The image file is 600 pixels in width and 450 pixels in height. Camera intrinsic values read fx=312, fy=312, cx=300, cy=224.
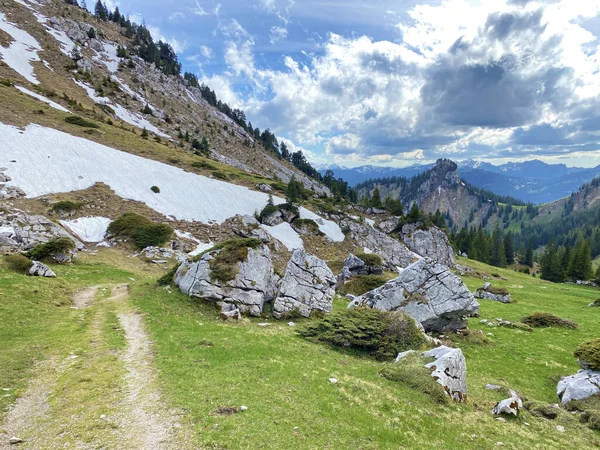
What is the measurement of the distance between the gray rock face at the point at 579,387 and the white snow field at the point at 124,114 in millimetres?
125060

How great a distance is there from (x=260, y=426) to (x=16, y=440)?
7.34 meters

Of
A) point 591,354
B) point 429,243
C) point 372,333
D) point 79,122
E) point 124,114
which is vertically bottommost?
point 372,333

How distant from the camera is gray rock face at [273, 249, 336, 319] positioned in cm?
2950

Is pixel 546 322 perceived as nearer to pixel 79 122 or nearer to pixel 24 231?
pixel 24 231

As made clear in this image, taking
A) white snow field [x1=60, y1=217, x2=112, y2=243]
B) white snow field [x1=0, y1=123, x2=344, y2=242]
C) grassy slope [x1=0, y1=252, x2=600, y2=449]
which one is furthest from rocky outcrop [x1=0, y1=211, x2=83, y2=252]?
white snow field [x1=0, y1=123, x2=344, y2=242]

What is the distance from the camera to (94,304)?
Result: 2619 centimetres

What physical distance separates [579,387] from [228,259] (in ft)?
86.6

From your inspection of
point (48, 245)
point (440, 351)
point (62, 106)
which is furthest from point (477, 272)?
point (62, 106)

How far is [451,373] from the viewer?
16.0 meters

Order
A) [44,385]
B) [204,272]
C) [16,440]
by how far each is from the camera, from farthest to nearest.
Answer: [204,272]
[44,385]
[16,440]

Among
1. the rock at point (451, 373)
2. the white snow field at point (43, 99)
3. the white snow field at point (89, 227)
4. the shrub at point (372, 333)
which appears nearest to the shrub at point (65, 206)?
the white snow field at point (89, 227)

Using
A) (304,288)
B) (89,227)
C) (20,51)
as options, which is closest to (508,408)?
(304,288)

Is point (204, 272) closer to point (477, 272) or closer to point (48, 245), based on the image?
point (48, 245)

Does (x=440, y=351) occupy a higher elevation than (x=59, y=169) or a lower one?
lower
